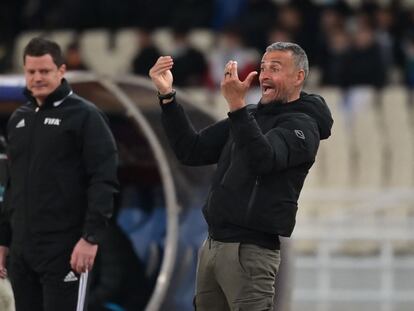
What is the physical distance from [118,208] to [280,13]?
772cm

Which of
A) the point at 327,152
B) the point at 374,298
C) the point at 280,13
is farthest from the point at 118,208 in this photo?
the point at 280,13

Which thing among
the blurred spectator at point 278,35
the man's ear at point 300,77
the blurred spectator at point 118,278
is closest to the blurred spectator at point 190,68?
the blurred spectator at point 278,35

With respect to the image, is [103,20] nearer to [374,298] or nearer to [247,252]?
[374,298]

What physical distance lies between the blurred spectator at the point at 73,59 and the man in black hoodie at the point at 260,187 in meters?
8.92

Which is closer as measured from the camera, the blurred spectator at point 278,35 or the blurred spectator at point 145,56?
the blurred spectator at point 145,56

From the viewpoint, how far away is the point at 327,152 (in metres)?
15.7

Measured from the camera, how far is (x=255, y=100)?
15.5 m

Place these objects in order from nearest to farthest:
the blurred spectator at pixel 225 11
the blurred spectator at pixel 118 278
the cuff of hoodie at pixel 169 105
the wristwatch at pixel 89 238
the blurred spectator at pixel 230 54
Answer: the cuff of hoodie at pixel 169 105 → the wristwatch at pixel 89 238 → the blurred spectator at pixel 118 278 → the blurred spectator at pixel 230 54 → the blurred spectator at pixel 225 11

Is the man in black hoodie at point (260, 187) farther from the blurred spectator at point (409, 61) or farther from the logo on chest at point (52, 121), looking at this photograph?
the blurred spectator at point (409, 61)

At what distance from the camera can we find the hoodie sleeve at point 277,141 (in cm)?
665

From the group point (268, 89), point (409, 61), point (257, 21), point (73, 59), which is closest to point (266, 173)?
point (268, 89)

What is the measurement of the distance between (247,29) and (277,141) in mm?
10358

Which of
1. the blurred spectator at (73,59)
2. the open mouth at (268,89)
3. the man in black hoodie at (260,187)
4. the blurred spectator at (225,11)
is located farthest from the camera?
the blurred spectator at (225,11)

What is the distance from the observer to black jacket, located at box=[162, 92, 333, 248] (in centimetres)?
678
